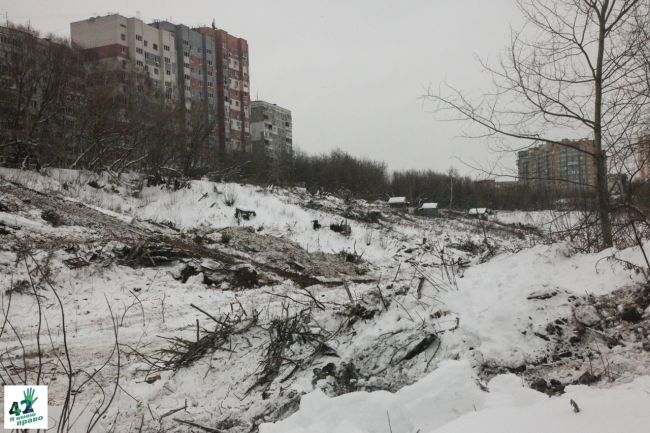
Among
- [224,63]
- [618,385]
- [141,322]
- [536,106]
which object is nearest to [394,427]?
[618,385]

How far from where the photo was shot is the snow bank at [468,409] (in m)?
2.33

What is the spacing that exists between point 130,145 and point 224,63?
42.2 meters

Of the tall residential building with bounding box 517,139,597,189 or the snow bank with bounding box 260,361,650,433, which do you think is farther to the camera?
the tall residential building with bounding box 517,139,597,189

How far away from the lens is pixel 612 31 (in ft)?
24.5

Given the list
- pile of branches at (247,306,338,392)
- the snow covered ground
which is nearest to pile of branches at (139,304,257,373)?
the snow covered ground

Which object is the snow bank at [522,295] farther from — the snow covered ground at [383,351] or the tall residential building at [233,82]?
the tall residential building at [233,82]

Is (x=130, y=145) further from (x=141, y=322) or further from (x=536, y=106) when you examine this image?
(x=536, y=106)

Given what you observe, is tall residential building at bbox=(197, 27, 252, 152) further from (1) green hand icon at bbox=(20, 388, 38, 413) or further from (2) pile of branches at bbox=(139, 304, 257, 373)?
(1) green hand icon at bbox=(20, 388, 38, 413)

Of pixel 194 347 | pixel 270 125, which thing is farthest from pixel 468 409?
pixel 270 125

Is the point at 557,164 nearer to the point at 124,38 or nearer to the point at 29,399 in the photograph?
the point at 29,399

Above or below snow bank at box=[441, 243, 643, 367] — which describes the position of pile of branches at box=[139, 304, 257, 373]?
below

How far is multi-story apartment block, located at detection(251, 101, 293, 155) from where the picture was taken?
64.7m

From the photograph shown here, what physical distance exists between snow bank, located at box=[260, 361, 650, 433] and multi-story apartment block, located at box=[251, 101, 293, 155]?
60168 mm

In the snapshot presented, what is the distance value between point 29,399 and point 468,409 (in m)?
2.83
